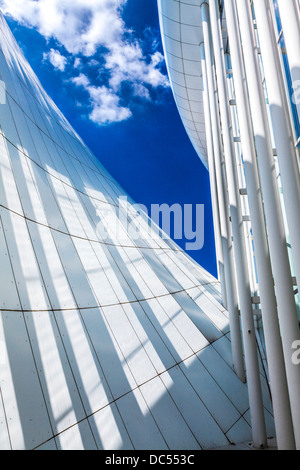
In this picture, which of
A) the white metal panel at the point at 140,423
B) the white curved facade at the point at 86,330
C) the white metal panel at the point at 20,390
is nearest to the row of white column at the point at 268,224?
the white curved facade at the point at 86,330

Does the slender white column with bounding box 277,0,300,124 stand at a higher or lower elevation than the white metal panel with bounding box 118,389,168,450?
higher

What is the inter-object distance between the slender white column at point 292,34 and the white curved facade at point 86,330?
5.46m

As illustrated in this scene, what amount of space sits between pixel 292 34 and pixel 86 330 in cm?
641

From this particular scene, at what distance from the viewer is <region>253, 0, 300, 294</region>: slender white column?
204 inches

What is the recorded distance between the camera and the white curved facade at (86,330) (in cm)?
473

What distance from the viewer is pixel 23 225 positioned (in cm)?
647

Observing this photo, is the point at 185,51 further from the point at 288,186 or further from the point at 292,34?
the point at 288,186

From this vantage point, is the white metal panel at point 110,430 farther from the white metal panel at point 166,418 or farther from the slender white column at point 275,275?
the slender white column at point 275,275

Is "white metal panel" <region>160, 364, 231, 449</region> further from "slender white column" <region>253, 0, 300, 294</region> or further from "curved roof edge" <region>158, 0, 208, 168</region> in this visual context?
"curved roof edge" <region>158, 0, 208, 168</region>

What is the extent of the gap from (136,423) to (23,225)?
433 centimetres

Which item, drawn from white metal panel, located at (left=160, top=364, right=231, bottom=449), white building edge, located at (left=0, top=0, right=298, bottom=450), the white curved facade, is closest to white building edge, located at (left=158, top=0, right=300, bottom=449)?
white building edge, located at (left=0, top=0, right=298, bottom=450)

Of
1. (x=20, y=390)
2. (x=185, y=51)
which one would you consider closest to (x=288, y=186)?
(x=20, y=390)

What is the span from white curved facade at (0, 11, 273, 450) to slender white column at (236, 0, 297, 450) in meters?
1.65

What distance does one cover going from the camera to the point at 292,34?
5301 mm
